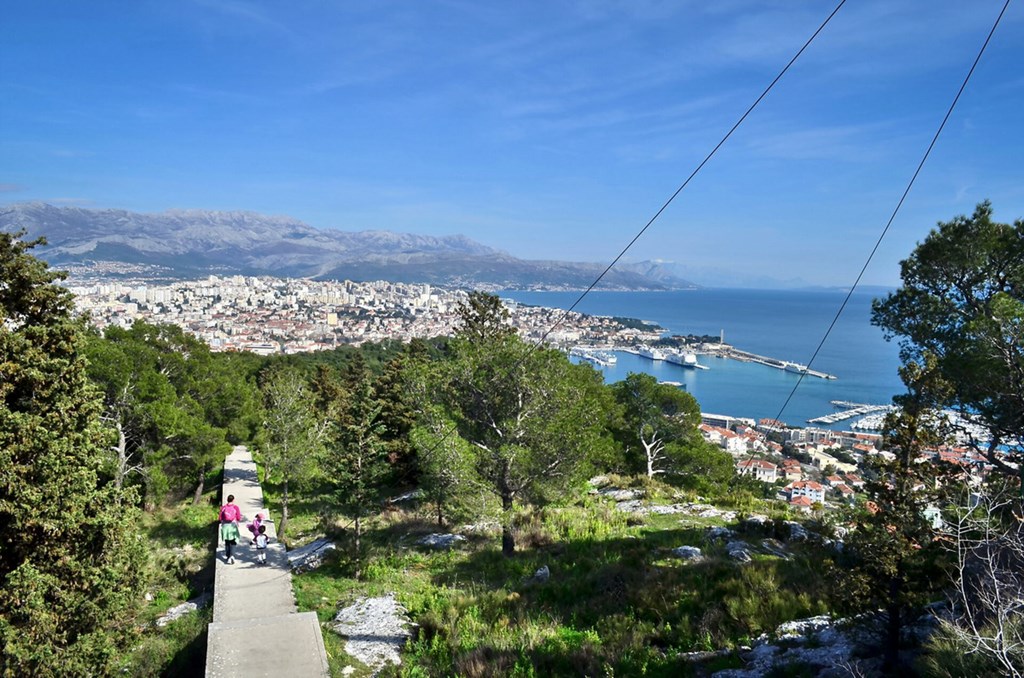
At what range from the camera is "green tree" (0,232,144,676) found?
6500 mm

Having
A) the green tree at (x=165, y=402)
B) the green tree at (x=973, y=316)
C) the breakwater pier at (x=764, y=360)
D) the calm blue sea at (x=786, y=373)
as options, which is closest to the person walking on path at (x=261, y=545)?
the green tree at (x=165, y=402)

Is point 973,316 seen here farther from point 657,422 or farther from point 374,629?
point 657,422

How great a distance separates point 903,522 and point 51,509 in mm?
9163

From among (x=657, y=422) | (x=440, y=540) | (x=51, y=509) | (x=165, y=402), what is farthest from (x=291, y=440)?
(x=657, y=422)

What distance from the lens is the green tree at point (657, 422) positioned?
21.9 m

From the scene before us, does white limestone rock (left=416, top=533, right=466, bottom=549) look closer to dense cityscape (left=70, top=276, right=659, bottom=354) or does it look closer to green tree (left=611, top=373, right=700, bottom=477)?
green tree (left=611, top=373, right=700, bottom=477)

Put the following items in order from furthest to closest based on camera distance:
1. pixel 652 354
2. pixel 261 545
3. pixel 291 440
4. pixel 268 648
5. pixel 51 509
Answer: pixel 652 354 → pixel 291 440 → pixel 261 545 → pixel 268 648 → pixel 51 509

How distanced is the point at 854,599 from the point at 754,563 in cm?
400

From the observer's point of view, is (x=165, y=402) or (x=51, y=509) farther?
(x=165, y=402)

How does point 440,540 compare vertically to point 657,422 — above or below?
below

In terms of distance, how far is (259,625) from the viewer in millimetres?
8047

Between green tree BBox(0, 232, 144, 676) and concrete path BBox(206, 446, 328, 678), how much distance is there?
1.34 meters

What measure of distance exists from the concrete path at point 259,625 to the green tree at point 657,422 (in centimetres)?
1413

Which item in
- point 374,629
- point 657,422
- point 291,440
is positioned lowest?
point 374,629
